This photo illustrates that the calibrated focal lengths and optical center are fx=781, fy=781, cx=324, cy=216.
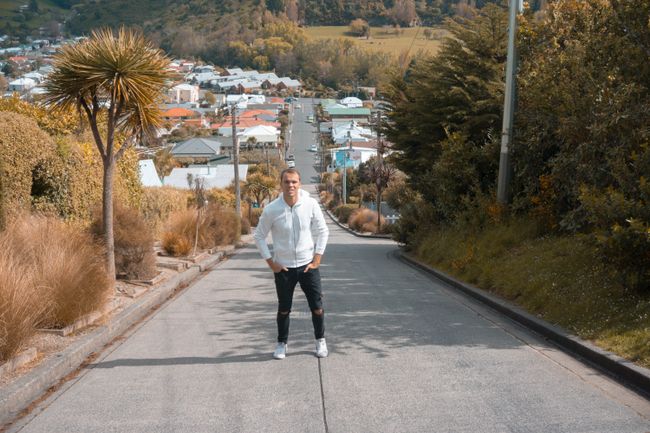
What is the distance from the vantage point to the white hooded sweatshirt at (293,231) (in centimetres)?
786

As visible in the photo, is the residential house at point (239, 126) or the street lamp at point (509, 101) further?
the residential house at point (239, 126)

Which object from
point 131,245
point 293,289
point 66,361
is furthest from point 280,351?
point 131,245

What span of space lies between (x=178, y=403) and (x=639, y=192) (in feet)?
19.1

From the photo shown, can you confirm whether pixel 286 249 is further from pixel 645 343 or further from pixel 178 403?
pixel 645 343

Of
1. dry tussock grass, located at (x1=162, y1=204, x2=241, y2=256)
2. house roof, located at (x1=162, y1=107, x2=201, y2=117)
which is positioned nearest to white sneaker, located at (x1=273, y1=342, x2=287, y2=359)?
dry tussock grass, located at (x1=162, y1=204, x2=241, y2=256)

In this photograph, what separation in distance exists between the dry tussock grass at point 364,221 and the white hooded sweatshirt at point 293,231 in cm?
3945

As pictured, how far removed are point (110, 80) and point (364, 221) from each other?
125 ft

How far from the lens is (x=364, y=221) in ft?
163

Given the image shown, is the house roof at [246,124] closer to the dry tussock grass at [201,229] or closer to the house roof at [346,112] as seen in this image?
the house roof at [346,112]

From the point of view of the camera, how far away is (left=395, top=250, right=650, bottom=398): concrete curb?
22.4 ft

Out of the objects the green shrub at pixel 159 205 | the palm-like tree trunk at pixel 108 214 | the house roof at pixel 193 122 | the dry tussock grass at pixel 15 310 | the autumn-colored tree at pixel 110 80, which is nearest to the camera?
the dry tussock grass at pixel 15 310

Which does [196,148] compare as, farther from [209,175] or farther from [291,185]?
[291,185]

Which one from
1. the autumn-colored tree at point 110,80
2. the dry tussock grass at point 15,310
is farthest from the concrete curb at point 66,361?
the autumn-colored tree at point 110,80

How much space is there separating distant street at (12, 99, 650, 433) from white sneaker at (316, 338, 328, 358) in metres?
0.09
